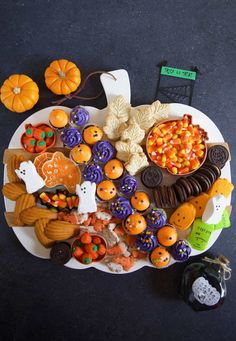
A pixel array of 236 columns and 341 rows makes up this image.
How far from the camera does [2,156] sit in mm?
1854

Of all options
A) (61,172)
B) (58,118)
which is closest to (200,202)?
(61,172)

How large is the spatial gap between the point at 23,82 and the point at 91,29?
1.74 feet

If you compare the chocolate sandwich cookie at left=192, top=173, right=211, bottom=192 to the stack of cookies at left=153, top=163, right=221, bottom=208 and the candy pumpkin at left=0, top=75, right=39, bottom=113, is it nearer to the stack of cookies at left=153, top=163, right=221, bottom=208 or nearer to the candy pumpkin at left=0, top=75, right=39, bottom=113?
the stack of cookies at left=153, top=163, right=221, bottom=208

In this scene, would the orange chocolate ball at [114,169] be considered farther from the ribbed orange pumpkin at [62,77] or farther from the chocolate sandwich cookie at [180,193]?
the ribbed orange pumpkin at [62,77]

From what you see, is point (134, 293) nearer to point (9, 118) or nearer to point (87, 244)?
point (87, 244)

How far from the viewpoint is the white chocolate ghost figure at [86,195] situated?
1512 mm

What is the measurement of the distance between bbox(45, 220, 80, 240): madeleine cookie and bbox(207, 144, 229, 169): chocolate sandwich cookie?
74 centimetres

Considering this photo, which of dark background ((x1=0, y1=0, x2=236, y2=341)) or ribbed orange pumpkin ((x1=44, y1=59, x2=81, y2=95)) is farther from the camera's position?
dark background ((x1=0, y1=0, x2=236, y2=341))

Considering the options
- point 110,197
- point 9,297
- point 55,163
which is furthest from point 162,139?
point 9,297

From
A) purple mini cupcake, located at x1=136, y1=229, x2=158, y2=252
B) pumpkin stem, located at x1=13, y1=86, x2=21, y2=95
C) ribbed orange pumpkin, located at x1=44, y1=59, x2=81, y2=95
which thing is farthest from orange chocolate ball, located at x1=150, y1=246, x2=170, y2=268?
pumpkin stem, located at x1=13, y1=86, x2=21, y2=95

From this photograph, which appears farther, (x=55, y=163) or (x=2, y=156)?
(x=2, y=156)

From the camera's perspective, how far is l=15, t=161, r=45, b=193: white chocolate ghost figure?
155 cm

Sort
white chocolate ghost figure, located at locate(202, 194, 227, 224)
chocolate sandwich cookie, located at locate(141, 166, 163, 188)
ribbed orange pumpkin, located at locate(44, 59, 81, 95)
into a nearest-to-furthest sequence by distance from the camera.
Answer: white chocolate ghost figure, located at locate(202, 194, 227, 224) → chocolate sandwich cookie, located at locate(141, 166, 163, 188) → ribbed orange pumpkin, located at locate(44, 59, 81, 95)

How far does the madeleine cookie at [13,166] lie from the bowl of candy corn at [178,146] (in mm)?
634
